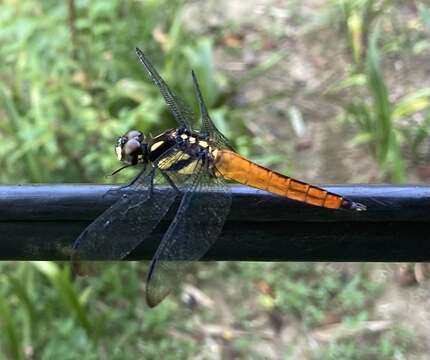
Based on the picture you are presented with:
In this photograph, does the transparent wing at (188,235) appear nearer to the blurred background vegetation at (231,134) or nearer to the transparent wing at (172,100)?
the transparent wing at (172,100)

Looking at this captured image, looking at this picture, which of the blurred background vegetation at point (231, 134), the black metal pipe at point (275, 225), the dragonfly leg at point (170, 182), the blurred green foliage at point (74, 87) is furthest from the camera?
the blurred green foliage at point (74, 87)

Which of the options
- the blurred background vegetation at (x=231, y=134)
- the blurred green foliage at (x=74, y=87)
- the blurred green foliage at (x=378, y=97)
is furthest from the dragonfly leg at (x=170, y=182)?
the blurred green foliage at (x=378, y=97)

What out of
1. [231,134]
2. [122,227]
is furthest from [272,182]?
[231,134]

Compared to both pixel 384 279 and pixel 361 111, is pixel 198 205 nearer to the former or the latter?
pixel 384 279

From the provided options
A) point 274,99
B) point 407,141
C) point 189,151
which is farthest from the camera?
point 274,99

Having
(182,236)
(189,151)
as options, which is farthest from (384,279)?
(182,236)

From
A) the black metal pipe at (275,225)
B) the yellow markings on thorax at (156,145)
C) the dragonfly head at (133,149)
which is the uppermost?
the black metal pipe at (275,225)
